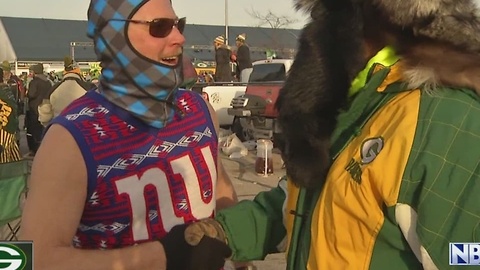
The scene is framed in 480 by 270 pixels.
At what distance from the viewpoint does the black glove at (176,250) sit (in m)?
1.96

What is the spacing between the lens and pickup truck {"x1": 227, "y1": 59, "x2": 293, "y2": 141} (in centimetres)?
1172

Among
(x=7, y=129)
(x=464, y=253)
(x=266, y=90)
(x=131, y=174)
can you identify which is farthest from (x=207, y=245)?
(x=266, y=90)

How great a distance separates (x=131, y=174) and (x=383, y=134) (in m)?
0.89

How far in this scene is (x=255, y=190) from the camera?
26.8ft

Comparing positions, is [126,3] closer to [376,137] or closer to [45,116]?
[376,137]

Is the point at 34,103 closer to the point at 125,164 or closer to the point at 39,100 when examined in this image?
the point at 39,100

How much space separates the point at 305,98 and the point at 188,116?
631mm

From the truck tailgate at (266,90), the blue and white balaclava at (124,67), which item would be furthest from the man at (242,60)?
the blue and white balaclava at (124,67)

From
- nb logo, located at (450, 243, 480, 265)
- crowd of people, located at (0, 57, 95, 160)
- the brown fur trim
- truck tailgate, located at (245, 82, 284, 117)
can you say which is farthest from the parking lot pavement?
nb logo, located at (450, 243, 480, 265)

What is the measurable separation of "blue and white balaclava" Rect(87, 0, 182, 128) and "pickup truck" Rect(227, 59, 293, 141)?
9.06m

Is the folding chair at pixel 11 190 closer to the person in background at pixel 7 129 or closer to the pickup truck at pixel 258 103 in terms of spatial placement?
the person in background at pixel 7 129

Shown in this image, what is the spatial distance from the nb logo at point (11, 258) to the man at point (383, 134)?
89 cm

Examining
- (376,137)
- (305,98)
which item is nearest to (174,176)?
(305,98)

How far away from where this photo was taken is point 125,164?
78.8 inches
